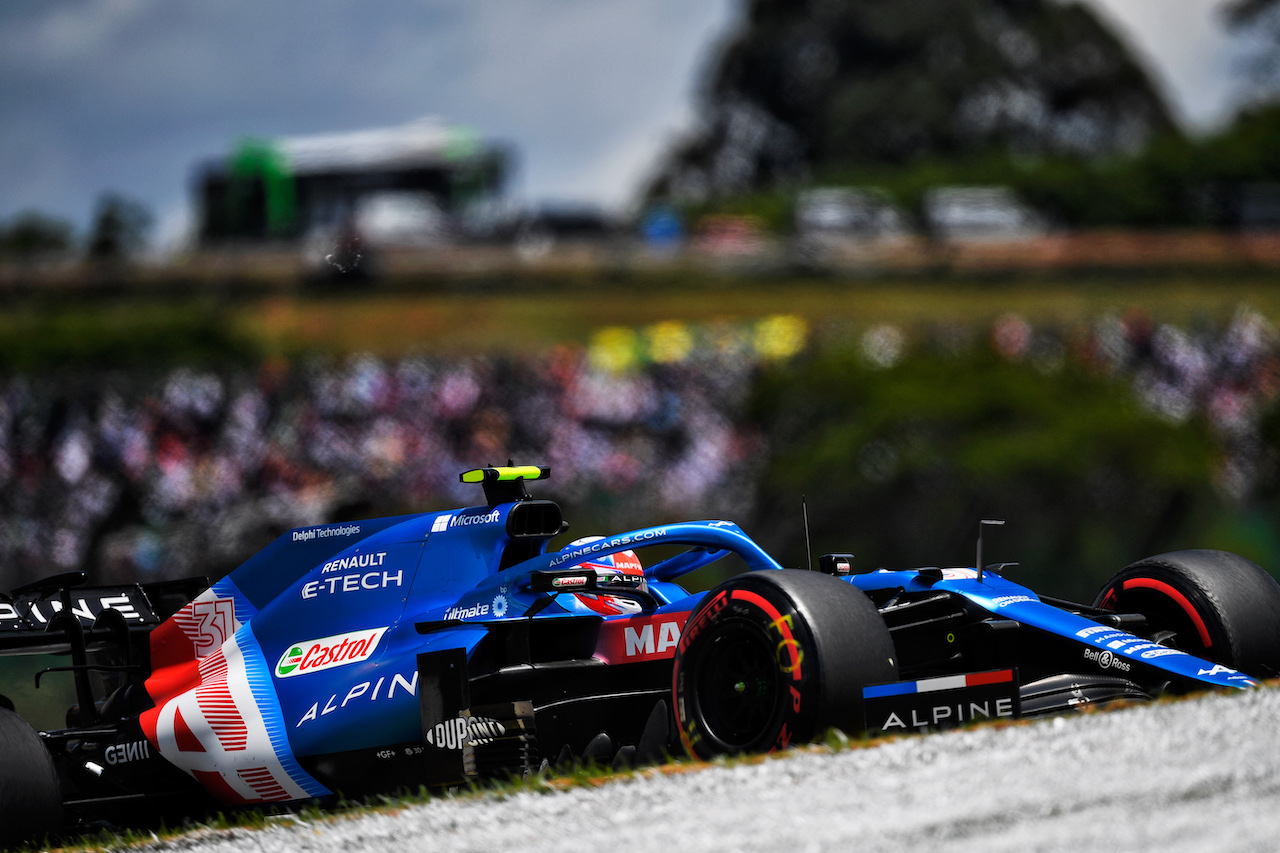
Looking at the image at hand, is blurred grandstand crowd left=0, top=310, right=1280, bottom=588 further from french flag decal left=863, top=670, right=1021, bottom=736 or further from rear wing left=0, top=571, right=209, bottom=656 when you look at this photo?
french flag decal left=863, top=670, right=1021, bottom=736

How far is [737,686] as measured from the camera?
530cm

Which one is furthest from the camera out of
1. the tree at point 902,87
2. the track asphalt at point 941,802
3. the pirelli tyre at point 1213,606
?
the tree at point 902,87

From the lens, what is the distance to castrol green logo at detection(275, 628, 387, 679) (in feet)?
20.8

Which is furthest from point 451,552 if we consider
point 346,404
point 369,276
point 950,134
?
point 950,134

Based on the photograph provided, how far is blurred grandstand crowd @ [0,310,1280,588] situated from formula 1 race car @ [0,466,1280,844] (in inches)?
335

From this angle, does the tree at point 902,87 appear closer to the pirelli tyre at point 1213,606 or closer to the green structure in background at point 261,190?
the green structure in background at point 261,190

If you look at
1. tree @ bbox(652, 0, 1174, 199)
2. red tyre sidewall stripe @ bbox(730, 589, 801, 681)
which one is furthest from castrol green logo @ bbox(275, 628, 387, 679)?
tree @ bbox(652, 0, 1174, 199)

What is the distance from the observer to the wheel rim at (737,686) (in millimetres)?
5223

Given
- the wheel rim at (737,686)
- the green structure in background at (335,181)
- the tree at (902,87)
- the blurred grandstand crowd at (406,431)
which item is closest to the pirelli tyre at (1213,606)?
the wheel rim at (737,686)

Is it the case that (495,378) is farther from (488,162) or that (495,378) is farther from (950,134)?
(950,134)

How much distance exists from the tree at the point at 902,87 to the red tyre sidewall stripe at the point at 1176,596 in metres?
49.0

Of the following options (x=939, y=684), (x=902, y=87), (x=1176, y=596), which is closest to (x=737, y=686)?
(x=939, y=684)

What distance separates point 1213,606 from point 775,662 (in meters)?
2.23

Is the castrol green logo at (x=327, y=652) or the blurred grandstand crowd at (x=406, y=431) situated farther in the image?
the blurred grandstand crowd at (x=406, y=431)
